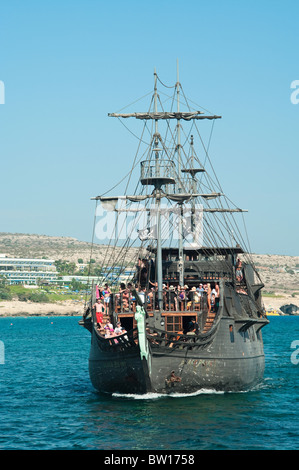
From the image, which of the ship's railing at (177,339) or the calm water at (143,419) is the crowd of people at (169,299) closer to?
the ship's railing at (177,339)

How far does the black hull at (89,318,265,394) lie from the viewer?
33031 millimetres

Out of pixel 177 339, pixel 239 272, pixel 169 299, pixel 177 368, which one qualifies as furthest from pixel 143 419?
pixel 239 272

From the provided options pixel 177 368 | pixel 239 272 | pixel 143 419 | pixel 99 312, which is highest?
pixel 239 272

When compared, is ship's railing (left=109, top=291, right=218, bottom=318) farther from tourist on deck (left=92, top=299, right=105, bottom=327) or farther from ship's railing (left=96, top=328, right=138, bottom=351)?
ship's railing (left=96, top=328, right=138, bottom=351)

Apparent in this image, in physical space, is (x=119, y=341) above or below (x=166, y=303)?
below

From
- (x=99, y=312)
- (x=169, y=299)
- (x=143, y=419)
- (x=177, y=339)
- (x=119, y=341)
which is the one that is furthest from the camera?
(x=99, y=312)

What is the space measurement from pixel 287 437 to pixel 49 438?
8.90 m

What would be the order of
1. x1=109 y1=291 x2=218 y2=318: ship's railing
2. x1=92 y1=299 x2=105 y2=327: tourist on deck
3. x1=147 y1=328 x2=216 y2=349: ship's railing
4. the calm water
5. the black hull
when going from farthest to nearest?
x1=92 y1=299 x2=105 y2=327: tourist on deck
x1=109 y1=291 x2=218 y2=318: ship's railing
the black hull
x1=147 y1=328 x2=216 y2=349: ship's railing
the calm water

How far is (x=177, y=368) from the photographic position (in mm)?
33500

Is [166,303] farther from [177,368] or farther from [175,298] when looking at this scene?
[177,368]

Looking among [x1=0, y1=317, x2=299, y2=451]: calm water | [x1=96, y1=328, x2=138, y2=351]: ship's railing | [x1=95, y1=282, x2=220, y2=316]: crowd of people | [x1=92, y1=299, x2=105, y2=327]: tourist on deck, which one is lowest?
[x1=0, y1=317, x2=299, y2=451]: calm water

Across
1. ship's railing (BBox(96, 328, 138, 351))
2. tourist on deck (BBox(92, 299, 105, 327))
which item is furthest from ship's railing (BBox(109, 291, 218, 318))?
ship's railing (BBox(96, 328, 138, 351))
